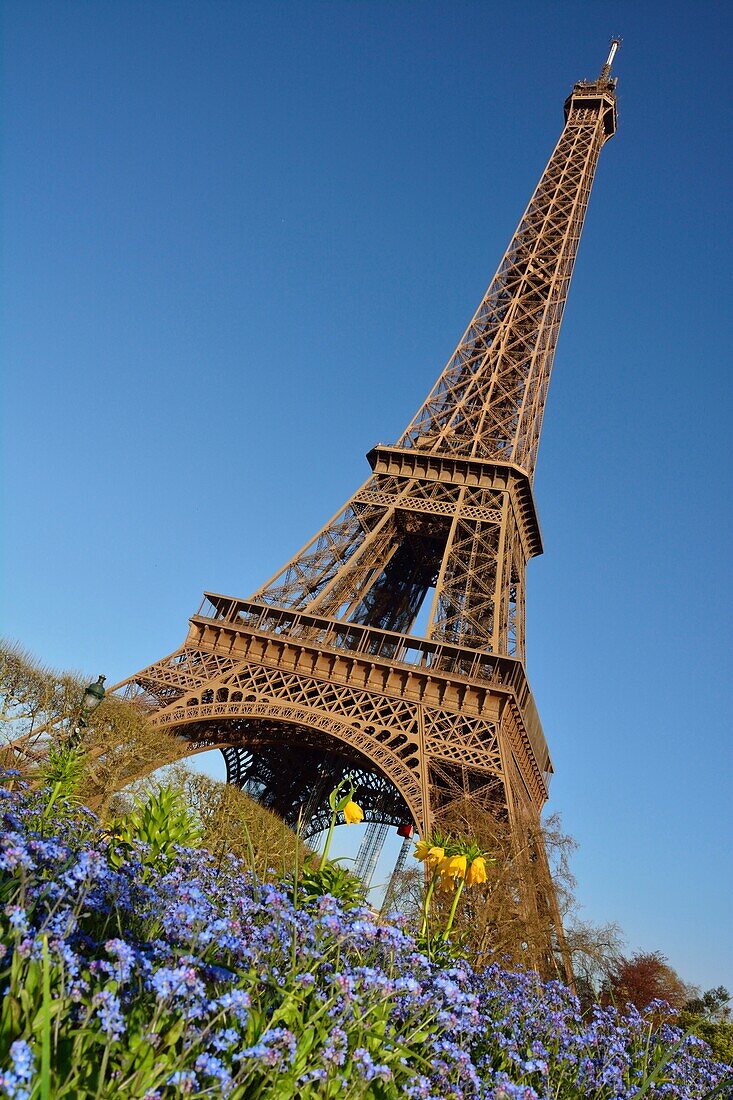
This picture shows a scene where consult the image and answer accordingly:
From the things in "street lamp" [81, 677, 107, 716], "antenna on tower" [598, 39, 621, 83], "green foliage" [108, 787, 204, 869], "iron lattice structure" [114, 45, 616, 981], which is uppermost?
"antenna on tower" [598, 39, 621, 83]

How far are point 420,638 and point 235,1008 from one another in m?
22.4

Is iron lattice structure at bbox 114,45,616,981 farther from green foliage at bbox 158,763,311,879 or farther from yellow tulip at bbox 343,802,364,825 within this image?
yellow tulip at bbox 343,802,364,825

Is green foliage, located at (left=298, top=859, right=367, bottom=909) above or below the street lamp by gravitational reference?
below

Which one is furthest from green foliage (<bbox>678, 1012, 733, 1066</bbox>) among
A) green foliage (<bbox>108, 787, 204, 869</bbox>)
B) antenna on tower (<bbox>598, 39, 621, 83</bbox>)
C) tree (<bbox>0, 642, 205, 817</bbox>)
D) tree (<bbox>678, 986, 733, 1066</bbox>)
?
antenna on tower (<bbox>598, 39, 621, 83</bbox>)

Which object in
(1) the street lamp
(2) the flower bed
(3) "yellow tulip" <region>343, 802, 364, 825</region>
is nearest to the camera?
(2) the flower bed

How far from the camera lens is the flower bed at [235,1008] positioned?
274 centimetres

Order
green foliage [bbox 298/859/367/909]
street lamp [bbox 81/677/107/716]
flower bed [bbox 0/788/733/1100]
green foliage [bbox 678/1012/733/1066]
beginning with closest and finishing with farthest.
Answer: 1. flower bed [bbox 0/788/733/1100]
2. green foliage [bbox 298/859/367/909]
3. street lamp [bbox 81/677/107/716]
4. green foliage [bbox 678/1012/733/1066]

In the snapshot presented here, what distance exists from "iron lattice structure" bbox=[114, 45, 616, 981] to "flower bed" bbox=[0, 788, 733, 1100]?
49.4 ft

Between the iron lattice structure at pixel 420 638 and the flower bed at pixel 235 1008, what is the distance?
15.1 meters

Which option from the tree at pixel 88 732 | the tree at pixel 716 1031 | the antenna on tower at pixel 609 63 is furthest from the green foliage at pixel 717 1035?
the antenna on tower at pixel 609 63

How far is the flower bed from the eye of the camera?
8.99 ft

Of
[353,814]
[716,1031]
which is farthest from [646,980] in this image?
[353,814]

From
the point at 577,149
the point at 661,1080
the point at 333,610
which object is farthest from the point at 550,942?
the point at 577,149

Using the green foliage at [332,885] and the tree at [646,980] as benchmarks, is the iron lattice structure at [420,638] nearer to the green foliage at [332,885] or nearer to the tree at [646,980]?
the tree at [646,980]
